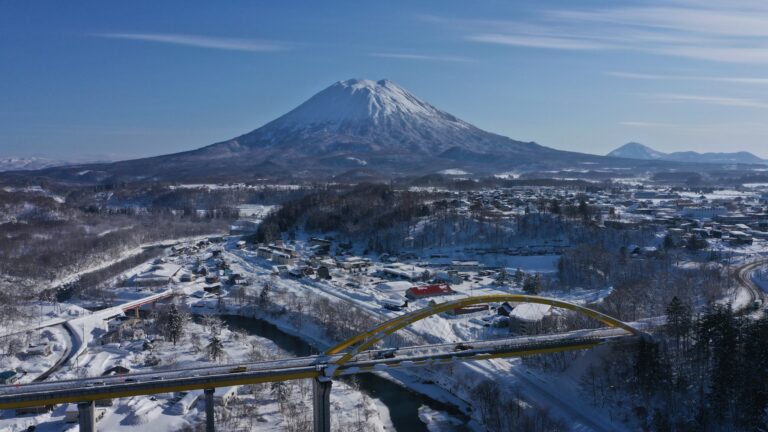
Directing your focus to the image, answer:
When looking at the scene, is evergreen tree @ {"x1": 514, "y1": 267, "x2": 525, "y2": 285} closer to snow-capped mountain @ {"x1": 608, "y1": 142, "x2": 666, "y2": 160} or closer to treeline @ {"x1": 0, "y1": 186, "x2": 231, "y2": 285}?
treeline @ {"x1": 0, "y1": 186, "x2": 231, "y2": 285}

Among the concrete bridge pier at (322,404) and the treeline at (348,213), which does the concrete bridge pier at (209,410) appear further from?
the treeline at (348,213)

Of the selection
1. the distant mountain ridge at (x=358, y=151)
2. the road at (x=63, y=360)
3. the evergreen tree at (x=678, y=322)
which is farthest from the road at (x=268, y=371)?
the distant mountain ridge at (x=358, y=151)

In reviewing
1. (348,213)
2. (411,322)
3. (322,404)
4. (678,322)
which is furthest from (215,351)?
(348,213)

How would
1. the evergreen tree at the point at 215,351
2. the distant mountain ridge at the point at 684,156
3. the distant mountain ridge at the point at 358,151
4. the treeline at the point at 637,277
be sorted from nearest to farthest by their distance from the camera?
the evergreen tree at the point at 215,351
the treeline at the point at 637,277
the distant mountain ridge at the point at 358,151
the distant mountain ridge at the point at 684,156

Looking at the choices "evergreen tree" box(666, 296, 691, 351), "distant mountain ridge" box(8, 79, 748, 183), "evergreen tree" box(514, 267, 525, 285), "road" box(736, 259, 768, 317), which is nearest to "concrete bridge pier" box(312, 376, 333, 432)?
"evergreen tree" box(666, 296, 691, 351)

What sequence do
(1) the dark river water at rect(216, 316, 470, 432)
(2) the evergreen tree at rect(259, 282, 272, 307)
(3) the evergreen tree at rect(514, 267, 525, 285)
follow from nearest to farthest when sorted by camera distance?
(1) the dark river water at rect(216, 316, 470, 432) < (2) the evergreen tree at rect(259, 282, 272, 307) < (3) the evergreen tree at rect(514, 267, 525, 285)

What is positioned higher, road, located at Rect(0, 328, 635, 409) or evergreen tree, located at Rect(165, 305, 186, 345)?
road, located at Rect(0, 328, 635, 409)
